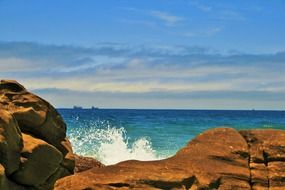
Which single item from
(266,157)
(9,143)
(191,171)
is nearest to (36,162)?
(9,143)

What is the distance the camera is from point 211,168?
7.20m

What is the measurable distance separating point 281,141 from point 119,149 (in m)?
17.3

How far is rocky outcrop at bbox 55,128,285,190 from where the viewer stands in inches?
256

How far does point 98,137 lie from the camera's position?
2959 cm

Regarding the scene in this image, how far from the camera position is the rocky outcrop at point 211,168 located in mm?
6508

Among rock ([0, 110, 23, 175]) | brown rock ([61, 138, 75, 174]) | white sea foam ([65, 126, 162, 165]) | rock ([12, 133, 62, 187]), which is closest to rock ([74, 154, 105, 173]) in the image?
brown rock ([61, 138, 75, 174])

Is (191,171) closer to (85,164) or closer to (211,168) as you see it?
(211,168)

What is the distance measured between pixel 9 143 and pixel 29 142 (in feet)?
2.57

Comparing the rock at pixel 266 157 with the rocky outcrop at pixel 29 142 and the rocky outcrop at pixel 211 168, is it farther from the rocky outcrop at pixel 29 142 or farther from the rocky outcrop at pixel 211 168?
the rocky outcrop at pixel 29 142

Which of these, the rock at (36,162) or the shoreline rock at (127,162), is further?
the rock at (36,162)

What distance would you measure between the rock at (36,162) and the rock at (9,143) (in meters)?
0.21

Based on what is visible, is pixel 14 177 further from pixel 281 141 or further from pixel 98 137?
pixel 98 137

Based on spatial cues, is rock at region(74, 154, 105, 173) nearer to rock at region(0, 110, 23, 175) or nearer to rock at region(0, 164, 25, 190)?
rock at region(0, 164, 25, 190)

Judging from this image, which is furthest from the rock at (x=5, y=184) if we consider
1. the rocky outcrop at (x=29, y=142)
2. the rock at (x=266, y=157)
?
the rock at (x=266, y=157)
